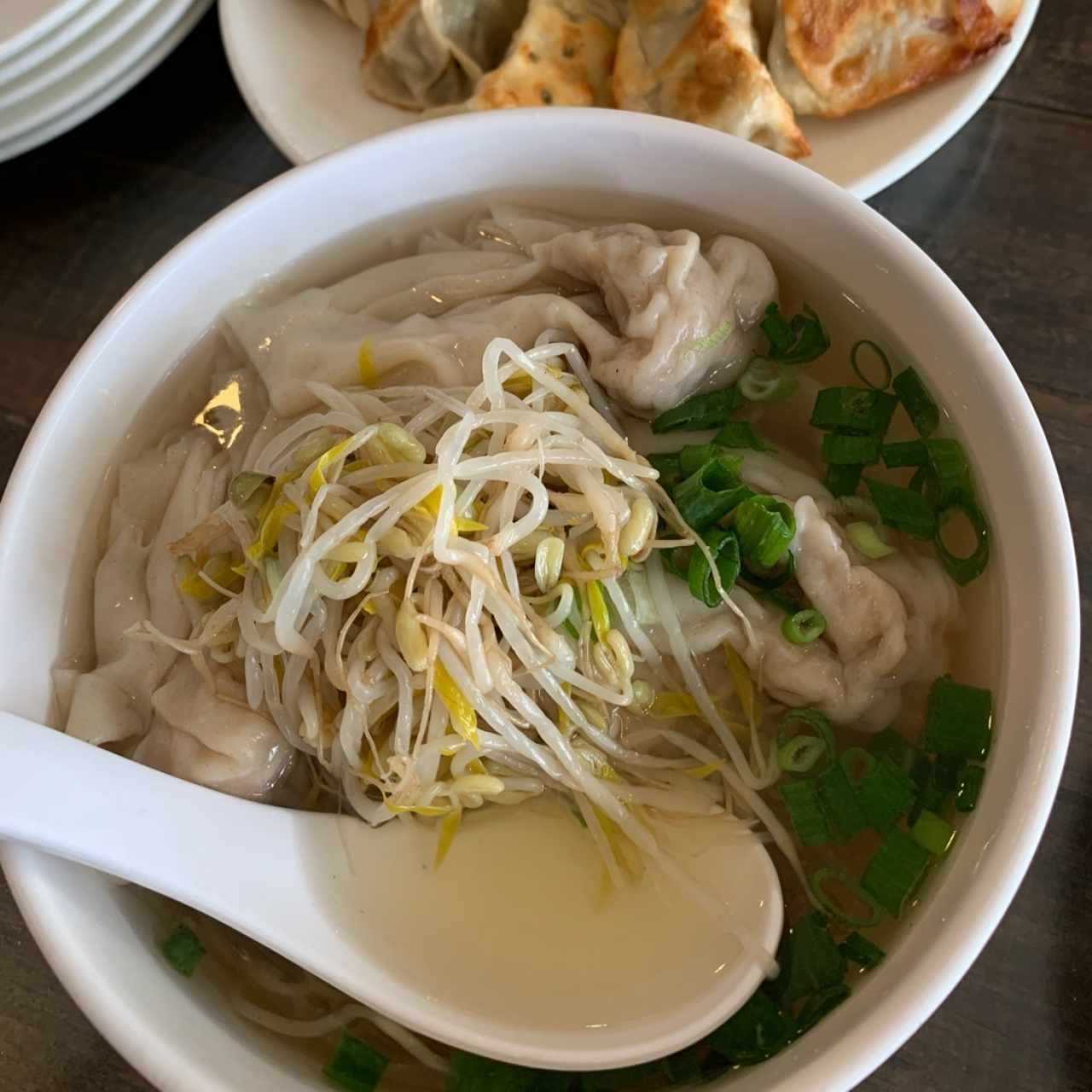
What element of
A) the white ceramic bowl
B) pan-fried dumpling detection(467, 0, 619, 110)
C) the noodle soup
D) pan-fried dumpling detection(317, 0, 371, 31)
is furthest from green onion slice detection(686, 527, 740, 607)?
pan-fried dumpling detection(317, 0, 371, 31)

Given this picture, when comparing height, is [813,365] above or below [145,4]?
below

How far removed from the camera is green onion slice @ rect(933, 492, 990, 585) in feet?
3.29

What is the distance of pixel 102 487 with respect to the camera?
111 centimetres

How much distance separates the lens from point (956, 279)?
1.44 metres

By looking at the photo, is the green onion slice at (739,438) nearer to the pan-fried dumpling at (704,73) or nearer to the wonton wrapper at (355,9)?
the pan-fried dumpling at (704,73)

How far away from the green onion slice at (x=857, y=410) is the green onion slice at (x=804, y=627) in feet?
0.81

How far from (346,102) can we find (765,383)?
804mm

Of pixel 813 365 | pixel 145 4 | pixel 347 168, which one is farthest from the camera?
pixel 145 4

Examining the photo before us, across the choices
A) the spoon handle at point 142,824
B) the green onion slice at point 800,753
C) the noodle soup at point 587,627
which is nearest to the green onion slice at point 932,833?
the noodle soup at point 587,627

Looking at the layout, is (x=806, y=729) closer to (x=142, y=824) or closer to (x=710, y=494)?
(x=710, y=494)

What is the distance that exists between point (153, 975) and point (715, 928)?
51cm

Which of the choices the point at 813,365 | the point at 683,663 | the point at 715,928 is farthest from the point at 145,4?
the point at 715,928

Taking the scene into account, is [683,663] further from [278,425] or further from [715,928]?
Result: [278,425]

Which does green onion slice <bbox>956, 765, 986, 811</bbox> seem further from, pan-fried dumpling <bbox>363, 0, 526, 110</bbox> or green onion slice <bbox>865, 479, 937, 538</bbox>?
pan-fried dumpling <bbox>363, 0, 526, 110</bbox>
